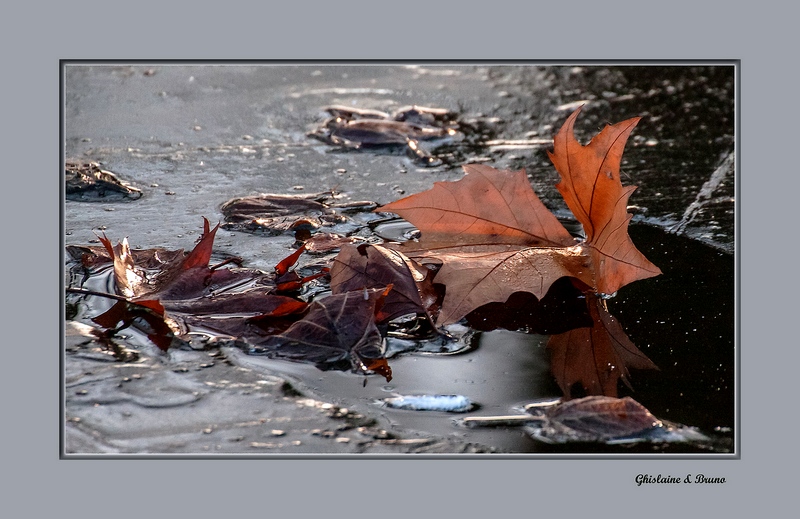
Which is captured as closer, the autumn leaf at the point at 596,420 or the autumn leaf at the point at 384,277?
the autumn leaf at the point at 596,420

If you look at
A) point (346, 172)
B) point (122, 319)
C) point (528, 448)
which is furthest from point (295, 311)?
point (346, 172)

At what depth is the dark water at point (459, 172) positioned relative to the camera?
1530 mm

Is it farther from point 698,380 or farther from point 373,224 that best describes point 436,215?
point 698,380

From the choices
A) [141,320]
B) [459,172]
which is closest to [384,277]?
[141,320]

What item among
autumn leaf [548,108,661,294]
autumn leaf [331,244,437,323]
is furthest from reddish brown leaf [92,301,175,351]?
autumn leaf [548,108,661,294]

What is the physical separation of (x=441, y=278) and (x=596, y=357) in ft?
1.09

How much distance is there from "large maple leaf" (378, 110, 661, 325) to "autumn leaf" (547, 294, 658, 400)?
0.10 meters

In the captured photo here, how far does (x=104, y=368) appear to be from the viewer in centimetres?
155

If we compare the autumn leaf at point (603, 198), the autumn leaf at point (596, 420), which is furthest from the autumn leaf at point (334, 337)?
the autumn leaf at point (603, 198)

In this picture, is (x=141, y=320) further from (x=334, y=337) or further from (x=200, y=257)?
(x=334, y=337)

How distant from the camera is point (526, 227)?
1.90 meters

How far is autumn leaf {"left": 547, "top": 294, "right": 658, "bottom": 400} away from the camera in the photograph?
1547mm

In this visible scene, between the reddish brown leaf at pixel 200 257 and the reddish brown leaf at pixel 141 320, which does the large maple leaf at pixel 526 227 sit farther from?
the reddish brown leaf at pixel 141 320
